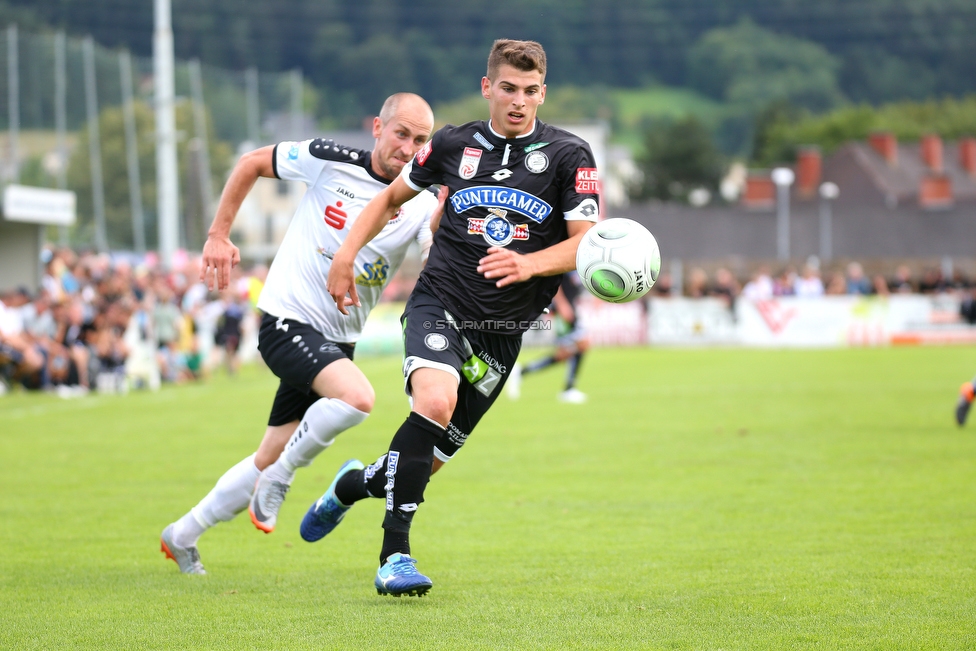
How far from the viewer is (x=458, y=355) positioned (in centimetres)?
561

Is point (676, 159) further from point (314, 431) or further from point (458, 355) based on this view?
point (458, 355)

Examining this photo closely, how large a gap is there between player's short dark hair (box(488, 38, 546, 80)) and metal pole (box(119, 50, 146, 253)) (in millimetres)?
27822

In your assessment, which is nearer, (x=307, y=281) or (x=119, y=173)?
(x=307, y=281)

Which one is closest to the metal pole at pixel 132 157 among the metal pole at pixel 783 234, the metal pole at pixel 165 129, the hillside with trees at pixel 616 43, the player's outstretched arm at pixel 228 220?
the metal pole at pixel 165 129

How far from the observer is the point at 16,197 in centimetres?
2167

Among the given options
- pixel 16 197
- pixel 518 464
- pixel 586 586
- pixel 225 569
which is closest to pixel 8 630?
pixel 225 569

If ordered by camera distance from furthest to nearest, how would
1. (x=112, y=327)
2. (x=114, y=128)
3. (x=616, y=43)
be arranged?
(x=616, y=43) → (x=114, y=128) → (x=112, y=327)

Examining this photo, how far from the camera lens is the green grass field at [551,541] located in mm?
4973

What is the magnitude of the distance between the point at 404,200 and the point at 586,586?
203 cm

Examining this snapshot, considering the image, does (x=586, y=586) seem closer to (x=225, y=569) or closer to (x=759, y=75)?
(x=225, y=569)

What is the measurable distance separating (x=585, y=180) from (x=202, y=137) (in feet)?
104

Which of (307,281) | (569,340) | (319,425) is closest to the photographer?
(319,425)

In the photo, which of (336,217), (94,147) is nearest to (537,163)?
(336,217)

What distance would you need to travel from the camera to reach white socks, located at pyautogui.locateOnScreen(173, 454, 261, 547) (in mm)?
6270
